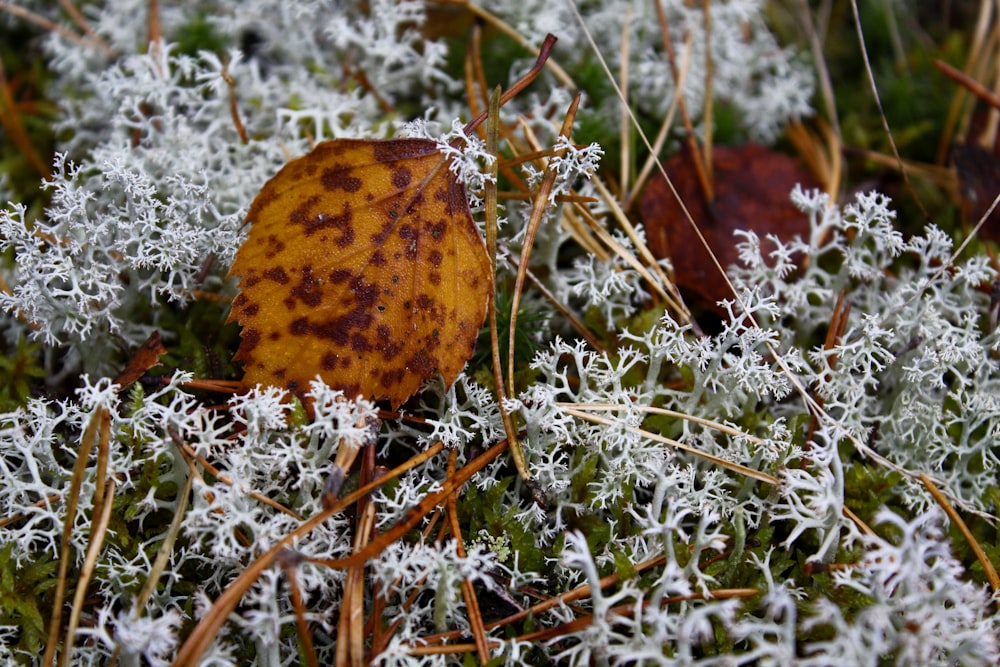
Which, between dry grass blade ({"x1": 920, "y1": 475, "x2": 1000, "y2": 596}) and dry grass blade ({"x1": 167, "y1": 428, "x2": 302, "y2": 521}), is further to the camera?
dry grass blade ({"x1": 920, "y1": 475, "x2": 1000, "y2": 596})

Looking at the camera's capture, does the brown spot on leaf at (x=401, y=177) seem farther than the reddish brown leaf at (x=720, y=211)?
No

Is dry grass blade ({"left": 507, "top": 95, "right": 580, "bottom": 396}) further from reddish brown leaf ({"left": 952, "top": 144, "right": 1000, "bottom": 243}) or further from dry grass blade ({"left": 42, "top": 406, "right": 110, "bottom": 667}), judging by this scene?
reddish brown leaf ({"left": 952, "top": 144, "right": 1000, "bottom": 243})

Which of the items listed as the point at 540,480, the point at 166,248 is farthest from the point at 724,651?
the point at 166,248

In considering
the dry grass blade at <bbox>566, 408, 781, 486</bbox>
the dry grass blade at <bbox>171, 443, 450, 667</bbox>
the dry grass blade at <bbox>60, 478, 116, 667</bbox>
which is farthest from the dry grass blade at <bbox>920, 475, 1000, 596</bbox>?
the dry grass blade at <bbox>60, 478, 116, 667</bbox>

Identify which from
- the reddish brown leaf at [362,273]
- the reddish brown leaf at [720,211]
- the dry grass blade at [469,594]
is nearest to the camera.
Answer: the dry grass blade at [469,594]

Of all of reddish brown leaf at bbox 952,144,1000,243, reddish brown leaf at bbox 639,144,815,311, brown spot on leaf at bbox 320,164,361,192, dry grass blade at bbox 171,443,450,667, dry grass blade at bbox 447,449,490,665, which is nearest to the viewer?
dry grass blade at bbox 171,443,450,667

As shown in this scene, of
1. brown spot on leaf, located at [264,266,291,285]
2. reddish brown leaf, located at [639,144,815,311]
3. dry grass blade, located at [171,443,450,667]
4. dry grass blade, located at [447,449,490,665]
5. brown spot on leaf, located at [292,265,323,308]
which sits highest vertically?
brown spot on leaf, located at [264,266,291,285]

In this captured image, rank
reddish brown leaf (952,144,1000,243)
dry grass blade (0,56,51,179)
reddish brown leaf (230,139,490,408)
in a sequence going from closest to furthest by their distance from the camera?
reddish brown leaf (230,139,490,408), reddish brown leaf (952,144,1000,243), dry grass blade (0,56,51,179)

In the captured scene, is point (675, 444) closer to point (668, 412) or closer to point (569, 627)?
point (668, 412)

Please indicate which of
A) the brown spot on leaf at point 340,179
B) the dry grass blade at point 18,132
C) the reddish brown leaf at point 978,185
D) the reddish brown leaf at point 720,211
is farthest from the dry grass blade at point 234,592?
the reddish brown leaf at point 978,185

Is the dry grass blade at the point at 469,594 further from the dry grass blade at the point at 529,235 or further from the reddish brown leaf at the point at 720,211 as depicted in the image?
the reddish brown leaf at the point at 720,211
